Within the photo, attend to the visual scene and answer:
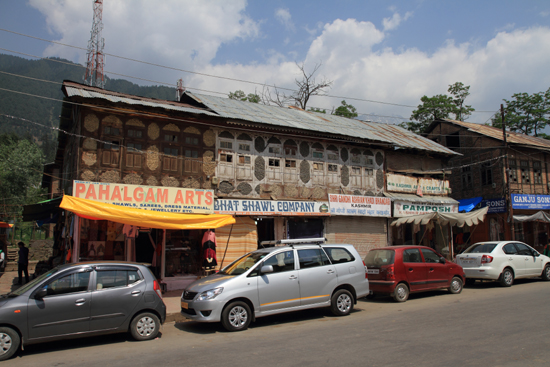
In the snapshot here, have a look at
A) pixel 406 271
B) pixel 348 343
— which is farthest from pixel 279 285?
pixel 406 271

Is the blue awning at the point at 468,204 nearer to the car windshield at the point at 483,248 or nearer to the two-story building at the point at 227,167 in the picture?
the two-story building at the point at 227,167

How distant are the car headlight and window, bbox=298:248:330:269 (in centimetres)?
217

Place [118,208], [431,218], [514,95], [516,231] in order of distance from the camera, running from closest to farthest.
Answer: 1. [118,208]
2. [431,218]
3. [516,231]
4. [514,95]

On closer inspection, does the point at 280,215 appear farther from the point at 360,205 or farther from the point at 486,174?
the point at 486,174

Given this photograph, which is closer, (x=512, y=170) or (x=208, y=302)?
(x=208, y=302)

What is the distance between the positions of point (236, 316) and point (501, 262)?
10.5m

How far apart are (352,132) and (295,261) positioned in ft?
38.2

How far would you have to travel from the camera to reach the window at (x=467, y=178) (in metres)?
27.9

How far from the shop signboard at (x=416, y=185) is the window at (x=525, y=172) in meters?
7.96

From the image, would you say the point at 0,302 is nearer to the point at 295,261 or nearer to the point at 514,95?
the point at 295,261

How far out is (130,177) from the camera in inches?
528

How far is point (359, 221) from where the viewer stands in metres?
18.6

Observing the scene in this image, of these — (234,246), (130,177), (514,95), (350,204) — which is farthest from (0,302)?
(514,95)

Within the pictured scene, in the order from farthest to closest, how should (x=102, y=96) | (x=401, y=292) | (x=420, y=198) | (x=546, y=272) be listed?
1. (x=420, y=198)
2. (x=546, y=272)
3. (x=102, y=96)
4. (x=401, y=292)
